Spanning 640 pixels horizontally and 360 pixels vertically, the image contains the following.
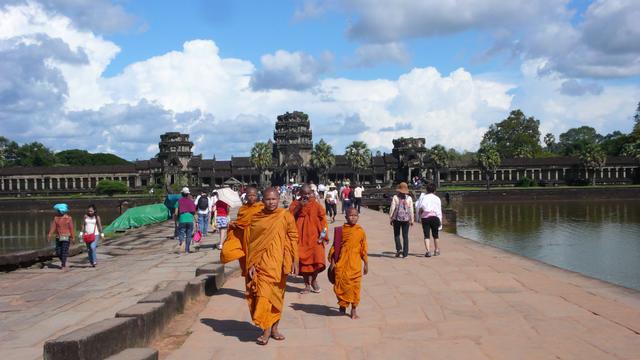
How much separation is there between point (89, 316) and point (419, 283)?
15.8 feet

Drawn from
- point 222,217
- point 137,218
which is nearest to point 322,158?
point 137,218

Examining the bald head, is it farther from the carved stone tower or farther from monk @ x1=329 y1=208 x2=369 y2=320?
the carved stone tower

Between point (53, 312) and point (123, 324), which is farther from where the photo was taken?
point (53, 312)

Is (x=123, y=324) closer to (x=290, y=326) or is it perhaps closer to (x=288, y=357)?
(x=288, y=357)

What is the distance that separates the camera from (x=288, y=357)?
557 cm

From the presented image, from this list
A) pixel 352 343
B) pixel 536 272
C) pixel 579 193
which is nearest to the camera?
pixel 352 343

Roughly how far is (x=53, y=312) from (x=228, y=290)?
243 cm

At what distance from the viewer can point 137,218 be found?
24.9 meters

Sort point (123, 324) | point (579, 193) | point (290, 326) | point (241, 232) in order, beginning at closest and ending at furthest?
point (123, 324) < point (290, 326) < point (241, 232) < point (579, 193)

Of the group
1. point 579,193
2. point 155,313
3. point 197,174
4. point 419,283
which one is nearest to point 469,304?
point 419,283

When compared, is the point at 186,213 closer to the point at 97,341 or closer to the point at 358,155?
the point at 97,341

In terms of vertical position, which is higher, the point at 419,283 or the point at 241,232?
the point at 241,232

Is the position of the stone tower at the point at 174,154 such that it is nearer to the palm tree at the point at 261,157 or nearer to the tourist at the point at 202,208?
the palm tree at the point at 261,157

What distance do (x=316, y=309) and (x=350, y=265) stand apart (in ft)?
2.86
